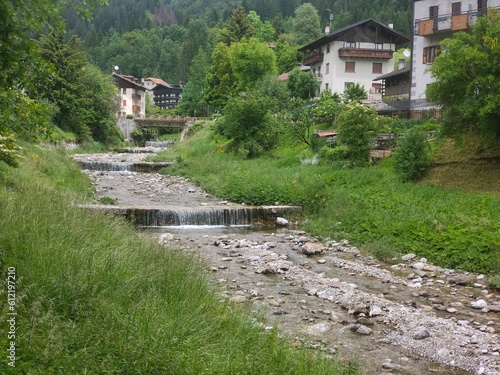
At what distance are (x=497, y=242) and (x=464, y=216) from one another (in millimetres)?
2037

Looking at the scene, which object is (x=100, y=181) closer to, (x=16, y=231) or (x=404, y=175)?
(x=404, y=175)

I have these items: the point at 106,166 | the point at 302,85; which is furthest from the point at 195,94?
the point at 106,166

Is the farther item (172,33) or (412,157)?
(172,33)

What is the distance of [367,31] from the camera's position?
5619 centimetres

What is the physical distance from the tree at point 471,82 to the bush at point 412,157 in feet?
7.78

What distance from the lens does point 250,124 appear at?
35500 millimetres

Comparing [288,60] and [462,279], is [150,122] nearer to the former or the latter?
[288,60]

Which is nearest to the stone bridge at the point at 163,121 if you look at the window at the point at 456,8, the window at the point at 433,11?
the window at the point at 433,11

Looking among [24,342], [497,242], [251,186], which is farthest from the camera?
[251,186]

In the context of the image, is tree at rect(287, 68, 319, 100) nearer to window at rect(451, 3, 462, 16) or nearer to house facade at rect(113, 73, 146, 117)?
window at rect(451, 3, 462, 16)

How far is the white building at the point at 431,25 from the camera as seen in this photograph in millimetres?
34094

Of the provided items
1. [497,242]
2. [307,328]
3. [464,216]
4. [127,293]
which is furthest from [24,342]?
[464,216]

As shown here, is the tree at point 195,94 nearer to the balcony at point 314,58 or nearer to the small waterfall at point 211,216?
the balcony at point 314,58

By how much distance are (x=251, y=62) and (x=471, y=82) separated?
38823mm
